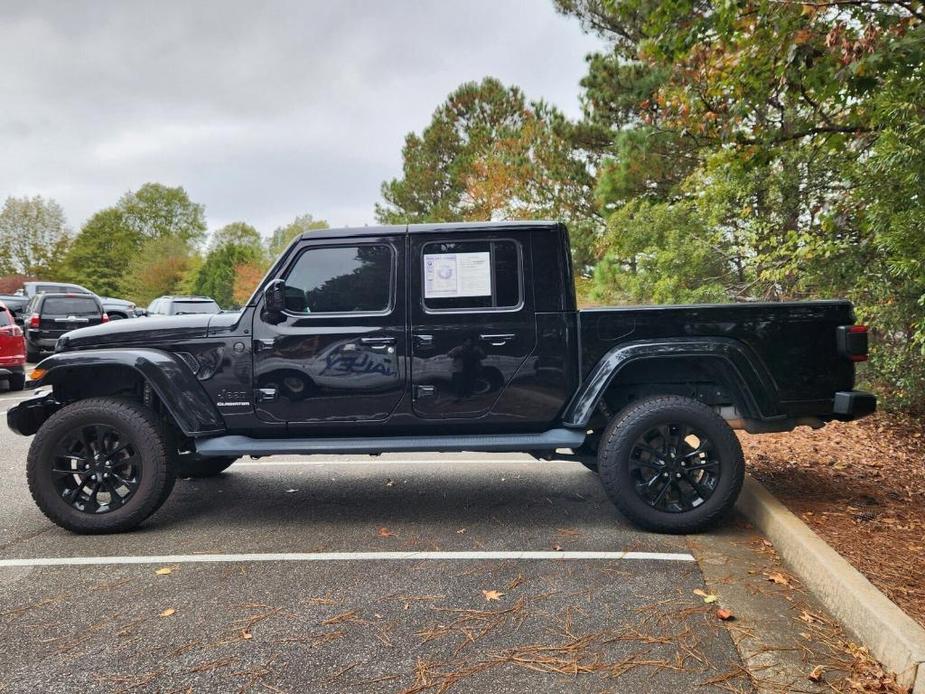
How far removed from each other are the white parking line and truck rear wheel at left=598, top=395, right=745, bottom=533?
1.08 ft

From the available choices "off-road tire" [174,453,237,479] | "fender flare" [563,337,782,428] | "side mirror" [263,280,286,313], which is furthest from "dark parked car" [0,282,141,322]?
"fender flare" [563,337,782,428]

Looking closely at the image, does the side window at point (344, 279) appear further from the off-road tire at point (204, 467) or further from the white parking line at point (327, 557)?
the off-road tire at point (204, 467)

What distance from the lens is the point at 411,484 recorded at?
5.39 meters

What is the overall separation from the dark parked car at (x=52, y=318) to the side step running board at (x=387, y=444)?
12.3m

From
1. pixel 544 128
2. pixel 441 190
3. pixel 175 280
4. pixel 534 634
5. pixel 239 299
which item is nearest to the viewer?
pixel 534 634

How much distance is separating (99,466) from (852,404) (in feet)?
15.8

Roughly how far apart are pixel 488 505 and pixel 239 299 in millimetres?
47652

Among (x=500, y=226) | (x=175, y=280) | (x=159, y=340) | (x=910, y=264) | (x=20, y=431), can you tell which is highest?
(x=175, y=280)

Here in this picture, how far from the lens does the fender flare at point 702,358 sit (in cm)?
A: 409

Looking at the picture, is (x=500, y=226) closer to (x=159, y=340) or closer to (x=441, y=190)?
(x=159, y=340)

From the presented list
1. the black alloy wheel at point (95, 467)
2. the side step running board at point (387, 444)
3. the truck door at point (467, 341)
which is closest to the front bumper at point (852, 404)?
the side step running board at point (387, 444)

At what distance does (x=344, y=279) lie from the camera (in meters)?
4.38

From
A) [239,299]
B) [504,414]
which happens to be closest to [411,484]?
[504,414]

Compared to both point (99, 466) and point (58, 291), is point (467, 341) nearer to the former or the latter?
point (99, 466)
